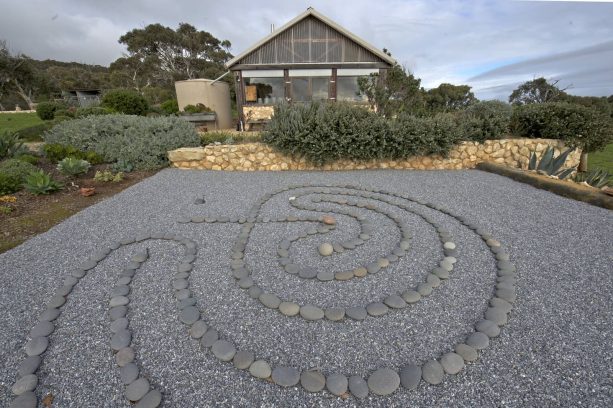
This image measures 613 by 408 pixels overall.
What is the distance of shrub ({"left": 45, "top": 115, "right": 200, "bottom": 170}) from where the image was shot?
6.95 meters

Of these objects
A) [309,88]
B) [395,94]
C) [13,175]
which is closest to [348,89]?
[309,88]

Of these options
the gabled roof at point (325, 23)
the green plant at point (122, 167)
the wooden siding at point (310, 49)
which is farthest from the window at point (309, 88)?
the green plant at point (122, 167)

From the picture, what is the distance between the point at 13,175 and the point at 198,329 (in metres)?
5.74

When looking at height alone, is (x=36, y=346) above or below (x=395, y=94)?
below

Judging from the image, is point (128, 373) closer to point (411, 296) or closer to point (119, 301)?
point (119, 301)

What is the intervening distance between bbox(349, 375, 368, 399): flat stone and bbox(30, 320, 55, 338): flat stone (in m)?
2.26

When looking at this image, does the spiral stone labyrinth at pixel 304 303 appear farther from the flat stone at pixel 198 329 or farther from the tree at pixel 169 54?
the tree at pixel 169 54

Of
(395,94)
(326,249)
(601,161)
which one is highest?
(395,94)

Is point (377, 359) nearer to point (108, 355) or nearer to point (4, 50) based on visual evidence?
point (108, 355)

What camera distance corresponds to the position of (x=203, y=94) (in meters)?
17.0

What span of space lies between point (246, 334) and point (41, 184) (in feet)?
17.6

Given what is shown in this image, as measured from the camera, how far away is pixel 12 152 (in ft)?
22.5

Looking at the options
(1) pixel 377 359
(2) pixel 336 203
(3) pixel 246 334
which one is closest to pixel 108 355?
(3) pixel 246 334

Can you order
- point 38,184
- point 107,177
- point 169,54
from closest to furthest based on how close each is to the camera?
point 38,184
point 107,177
point 169,54
